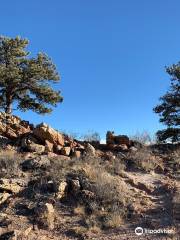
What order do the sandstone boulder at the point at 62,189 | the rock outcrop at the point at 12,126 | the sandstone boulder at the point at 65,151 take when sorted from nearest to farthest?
the sandstone boulder at the point at 62,189, the sandstone boulder at the point at 65,151, the rock outcrop at the point at 12,126

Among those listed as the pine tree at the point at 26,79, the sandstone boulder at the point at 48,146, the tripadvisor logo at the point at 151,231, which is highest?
the pine tree at the point at 26,79

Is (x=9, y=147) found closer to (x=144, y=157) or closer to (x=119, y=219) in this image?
(x=144, y=157)

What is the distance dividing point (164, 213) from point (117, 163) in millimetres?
4089

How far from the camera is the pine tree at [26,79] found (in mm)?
30312

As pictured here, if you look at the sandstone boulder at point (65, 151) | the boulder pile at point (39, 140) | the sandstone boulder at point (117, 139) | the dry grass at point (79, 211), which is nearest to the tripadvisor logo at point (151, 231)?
the dry grass at point (79, 211)

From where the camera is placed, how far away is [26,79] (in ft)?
99.6

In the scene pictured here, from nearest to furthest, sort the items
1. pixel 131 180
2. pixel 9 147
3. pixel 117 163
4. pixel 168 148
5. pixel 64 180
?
pixel 64 180 → pixel 131 180 → pixel 117 163 → pixel 9 147 → pixel 168 148

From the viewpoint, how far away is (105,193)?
53.5 feet

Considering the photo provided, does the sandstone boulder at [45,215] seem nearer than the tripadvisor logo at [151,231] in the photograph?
No

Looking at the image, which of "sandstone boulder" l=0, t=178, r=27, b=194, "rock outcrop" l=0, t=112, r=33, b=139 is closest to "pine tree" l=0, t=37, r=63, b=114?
"rock outcrop" l=0, t=112, r=33, b=139

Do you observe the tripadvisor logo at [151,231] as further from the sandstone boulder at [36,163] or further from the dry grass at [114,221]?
the sandstone boulder at [36,163]

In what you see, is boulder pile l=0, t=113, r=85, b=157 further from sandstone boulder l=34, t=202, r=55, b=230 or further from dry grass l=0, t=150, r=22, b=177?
sandstone boulder l=34, t=202, r=55, b=230

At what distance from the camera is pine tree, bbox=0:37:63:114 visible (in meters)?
30.3

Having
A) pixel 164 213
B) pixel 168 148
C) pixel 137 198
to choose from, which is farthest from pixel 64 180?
pixel 168 148
